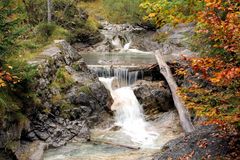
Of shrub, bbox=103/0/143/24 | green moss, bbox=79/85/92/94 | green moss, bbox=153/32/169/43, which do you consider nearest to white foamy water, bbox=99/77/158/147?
green moss, bbox=79/85/92/94

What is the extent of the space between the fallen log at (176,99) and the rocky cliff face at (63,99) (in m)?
2.73

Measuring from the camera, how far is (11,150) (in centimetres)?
961

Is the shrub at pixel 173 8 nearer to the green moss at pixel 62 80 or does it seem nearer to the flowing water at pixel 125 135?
the flowing water at pixel 125 135

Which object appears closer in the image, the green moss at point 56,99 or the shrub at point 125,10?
the green moss at point 56,99

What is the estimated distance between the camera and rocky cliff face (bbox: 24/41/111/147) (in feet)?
38.8

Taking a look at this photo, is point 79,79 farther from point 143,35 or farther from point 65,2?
point 143,35

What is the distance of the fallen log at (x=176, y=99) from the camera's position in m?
12.5

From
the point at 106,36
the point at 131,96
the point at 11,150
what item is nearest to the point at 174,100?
the point at 131,96

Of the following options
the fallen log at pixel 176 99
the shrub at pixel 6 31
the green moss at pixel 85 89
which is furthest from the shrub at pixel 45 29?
the shrub at pixel 6 31

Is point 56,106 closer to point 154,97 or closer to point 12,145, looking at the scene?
point 12,145

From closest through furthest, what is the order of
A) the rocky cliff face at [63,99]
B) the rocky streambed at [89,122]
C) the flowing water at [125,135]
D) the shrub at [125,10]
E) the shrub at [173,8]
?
the shrub at [173,8], the rocky streambed at [89,122], the flowing water at [125,135], the rocky cliff face at [63,99], the shrub at [125,10]

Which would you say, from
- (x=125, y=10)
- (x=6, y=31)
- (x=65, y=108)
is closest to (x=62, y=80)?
(x=65, y=108)

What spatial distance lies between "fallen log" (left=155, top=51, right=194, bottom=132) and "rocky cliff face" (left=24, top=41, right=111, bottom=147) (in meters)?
2.73

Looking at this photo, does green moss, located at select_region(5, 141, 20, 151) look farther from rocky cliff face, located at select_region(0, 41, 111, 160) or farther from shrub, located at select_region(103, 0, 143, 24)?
shrub, located at select_region(103, 0, 143, 24)
